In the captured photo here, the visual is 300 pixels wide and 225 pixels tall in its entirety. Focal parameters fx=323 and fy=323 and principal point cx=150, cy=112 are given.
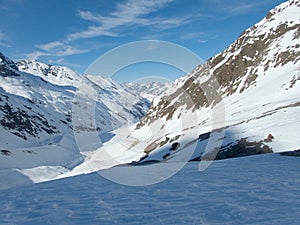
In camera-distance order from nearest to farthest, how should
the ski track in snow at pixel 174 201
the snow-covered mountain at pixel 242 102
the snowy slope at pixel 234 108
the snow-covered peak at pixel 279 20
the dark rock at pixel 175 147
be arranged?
the ski track in snow at pixel 174 201 → the snow-covered mountain at pixel 242 102 → the snowy slope at pixel 234 108 → the dark rock at pixel 175 147 → the snow-covered peak at pixel 279 20

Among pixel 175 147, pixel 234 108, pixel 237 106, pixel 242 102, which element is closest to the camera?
pixel 175 147

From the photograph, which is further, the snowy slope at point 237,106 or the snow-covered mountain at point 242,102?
the snowy slope at point 237,106

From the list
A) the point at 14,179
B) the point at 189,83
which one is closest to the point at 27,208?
the point at 14,179

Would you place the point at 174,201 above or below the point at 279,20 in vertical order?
below

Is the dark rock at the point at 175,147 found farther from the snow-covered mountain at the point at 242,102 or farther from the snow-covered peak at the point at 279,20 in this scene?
the snow-covered peak at the point at 279,20

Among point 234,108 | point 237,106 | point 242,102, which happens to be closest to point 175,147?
point 234,108

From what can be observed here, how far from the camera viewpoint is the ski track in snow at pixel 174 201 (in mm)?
8516

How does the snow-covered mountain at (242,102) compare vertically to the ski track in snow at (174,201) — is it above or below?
above

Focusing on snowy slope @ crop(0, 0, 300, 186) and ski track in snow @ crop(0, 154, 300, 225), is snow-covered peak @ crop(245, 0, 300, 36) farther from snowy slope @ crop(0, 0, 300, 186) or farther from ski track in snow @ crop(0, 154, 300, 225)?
ski track in snow @ crop(0, 154, 300, 225)

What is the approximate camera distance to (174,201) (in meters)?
10.3

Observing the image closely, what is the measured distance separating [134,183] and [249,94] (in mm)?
56541

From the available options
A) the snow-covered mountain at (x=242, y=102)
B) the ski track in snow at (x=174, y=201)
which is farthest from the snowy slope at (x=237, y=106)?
the ski track in snow at (x=174, y=201)

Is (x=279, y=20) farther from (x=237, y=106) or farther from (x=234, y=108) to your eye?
(x=234, y=108)

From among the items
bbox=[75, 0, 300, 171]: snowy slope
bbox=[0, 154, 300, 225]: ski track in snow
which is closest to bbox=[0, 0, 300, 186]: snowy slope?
bbox=[75, 0, 300, 171]: snowy slope
